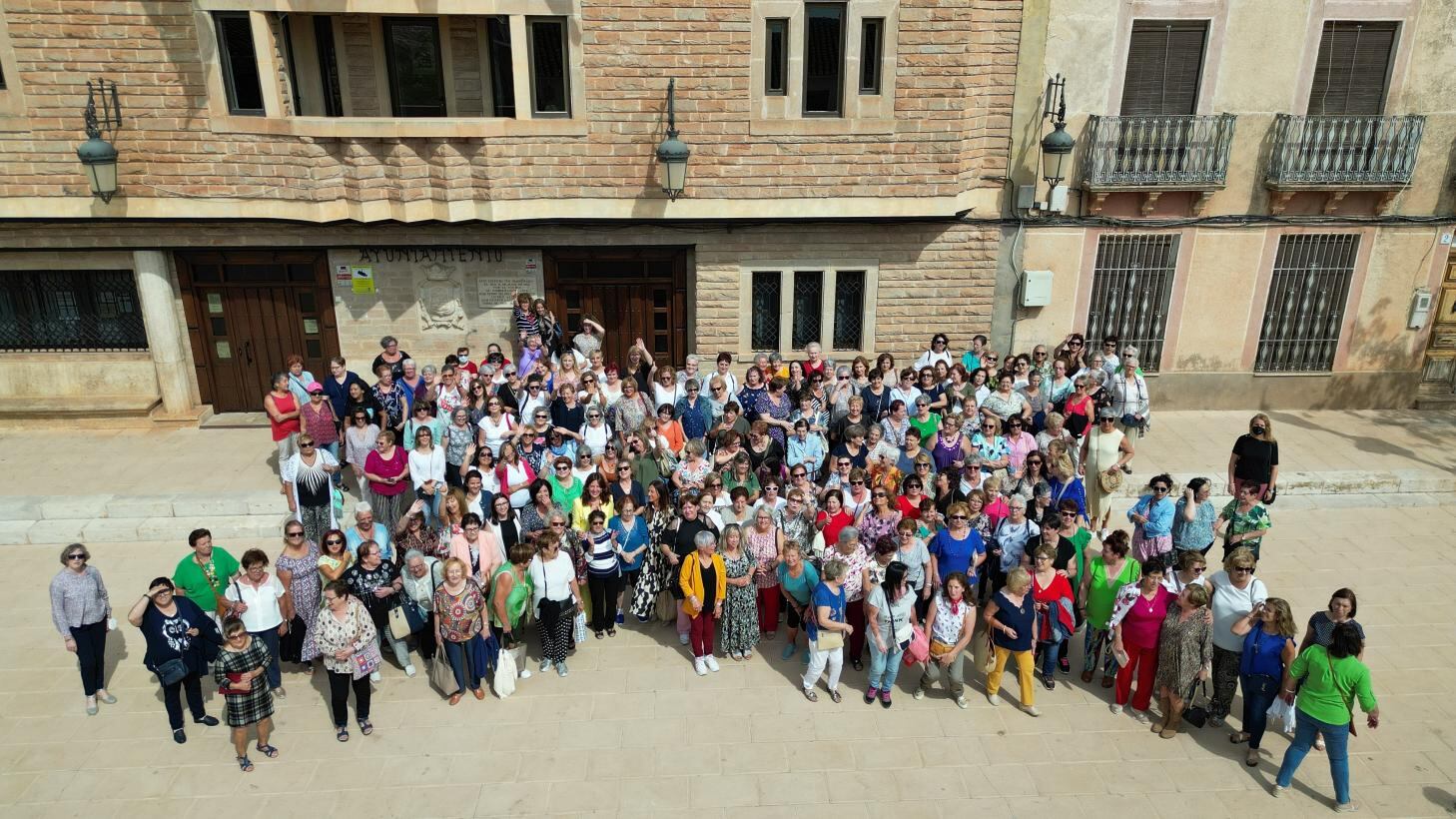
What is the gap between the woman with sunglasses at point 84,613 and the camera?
774 centimetres

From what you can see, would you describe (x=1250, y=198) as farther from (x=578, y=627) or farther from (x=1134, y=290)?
(x=578, y=627)

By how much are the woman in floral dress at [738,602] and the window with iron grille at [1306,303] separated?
10.7 meters

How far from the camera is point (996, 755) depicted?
7785mm

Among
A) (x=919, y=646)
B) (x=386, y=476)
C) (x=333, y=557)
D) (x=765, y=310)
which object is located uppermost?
(x=765, y=310)

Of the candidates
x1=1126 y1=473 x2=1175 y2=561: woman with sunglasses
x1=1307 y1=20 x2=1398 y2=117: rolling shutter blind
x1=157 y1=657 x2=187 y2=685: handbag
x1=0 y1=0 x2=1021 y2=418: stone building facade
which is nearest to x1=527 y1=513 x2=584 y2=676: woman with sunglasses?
x1=157 y1=657 x2=187 y2=685: handbag

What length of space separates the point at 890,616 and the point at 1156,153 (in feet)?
30.4

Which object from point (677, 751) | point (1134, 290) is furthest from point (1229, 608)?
point (1134, 290)

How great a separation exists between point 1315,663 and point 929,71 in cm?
869

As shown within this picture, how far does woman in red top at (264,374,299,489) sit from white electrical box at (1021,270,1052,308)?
1021 centimetres

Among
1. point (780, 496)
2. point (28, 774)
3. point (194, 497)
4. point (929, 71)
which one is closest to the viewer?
point (28, 774)

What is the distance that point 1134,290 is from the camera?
14711 millimetres

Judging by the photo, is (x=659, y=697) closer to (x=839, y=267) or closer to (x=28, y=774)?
(x=28, y=774)

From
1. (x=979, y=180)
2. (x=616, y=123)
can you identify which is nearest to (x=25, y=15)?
(x=616, y=123)

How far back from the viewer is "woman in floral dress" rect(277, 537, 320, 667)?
26.5ft
